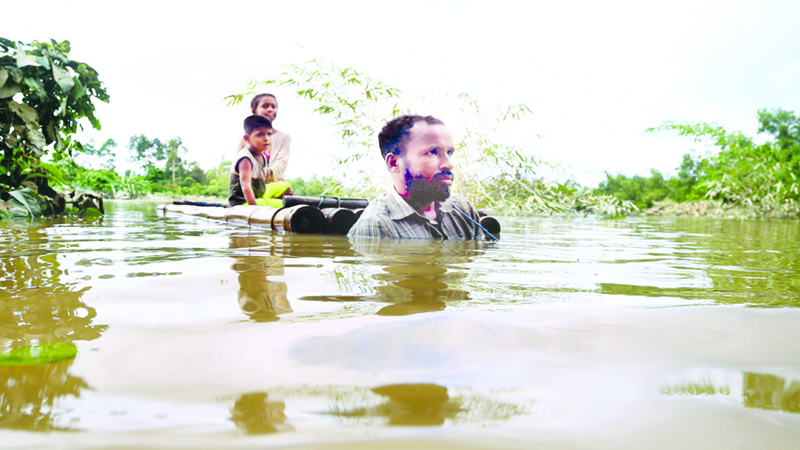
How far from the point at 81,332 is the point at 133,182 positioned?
2967 cm

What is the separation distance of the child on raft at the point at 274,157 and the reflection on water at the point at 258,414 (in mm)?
5480

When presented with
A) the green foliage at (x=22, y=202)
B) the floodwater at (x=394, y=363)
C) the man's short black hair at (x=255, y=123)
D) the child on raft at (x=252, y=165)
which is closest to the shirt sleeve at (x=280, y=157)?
the child on raft at (x=252, y=165)

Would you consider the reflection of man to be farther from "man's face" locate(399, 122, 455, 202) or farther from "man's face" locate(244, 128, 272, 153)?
"man's face" locate(244, 128, 272, 153)

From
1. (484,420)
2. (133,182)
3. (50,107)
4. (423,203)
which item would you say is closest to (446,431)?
(484,420)

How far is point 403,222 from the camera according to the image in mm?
Result: 3354

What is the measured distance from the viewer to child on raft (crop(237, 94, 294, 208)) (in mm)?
6176

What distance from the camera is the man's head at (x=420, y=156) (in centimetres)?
313

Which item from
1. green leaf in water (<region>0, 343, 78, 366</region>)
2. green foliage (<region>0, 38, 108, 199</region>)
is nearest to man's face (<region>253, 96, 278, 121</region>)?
green foliage (<region>0, 38, 108, 199</region>)

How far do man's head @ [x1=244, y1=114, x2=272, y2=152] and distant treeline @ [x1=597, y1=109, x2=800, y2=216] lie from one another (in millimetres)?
7012

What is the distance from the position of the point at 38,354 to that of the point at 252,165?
553 centimetres

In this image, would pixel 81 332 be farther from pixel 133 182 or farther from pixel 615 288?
pixel 133 182

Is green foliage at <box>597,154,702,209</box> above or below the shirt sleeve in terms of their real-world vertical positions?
above

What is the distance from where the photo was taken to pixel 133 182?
26.7 m

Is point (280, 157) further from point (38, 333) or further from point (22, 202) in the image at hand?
point (38, 333)
